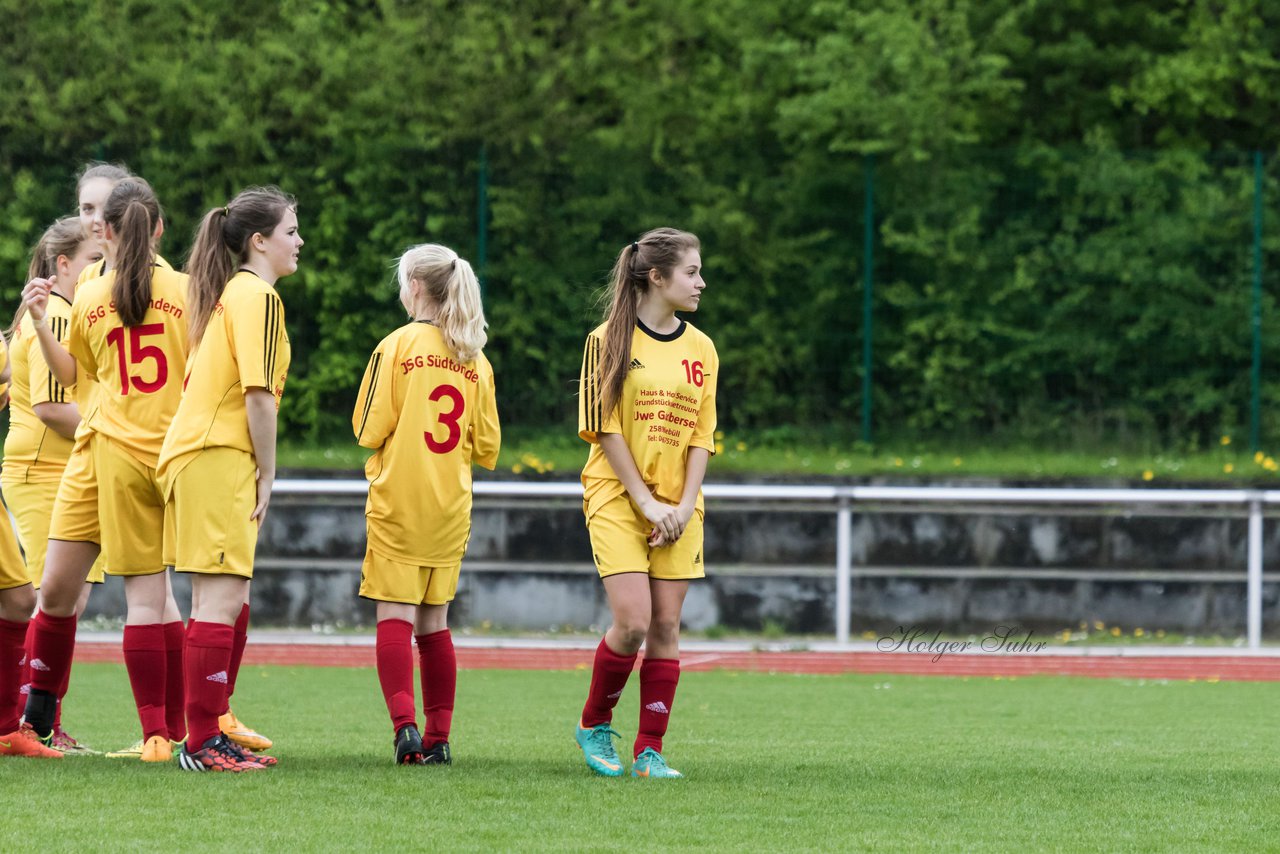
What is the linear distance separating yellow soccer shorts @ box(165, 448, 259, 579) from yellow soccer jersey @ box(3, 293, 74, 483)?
113 cm

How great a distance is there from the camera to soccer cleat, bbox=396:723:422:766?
6230 millimetres

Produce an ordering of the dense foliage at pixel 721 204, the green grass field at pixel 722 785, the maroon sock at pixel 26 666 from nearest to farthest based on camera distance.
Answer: the green grass field at pixel 722 785
the maroon sock at pixel 26 666
the dense foliage at pixel 721 204

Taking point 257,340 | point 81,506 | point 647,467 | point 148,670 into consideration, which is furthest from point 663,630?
point 81,506

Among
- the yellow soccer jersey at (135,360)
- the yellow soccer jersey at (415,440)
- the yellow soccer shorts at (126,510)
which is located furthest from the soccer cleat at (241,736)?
the yellow soccer jersey at (135,360)

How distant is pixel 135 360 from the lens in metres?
6.21

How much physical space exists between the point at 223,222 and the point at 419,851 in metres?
2.47

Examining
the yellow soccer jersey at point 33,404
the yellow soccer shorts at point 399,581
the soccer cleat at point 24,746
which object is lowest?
the soccer cleat at point 24,746

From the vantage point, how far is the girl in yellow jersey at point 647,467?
604cm

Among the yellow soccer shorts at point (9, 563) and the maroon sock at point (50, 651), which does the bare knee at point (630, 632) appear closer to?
the maroon sock at point (50, 651)

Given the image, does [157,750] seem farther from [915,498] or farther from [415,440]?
[915,498]

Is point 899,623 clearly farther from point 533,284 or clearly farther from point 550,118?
point 550,118

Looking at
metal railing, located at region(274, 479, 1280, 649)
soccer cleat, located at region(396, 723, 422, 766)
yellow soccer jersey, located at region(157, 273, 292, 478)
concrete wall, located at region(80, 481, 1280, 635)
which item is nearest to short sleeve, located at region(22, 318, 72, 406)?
yellow soccer jersey, located at region(157, 273, 292, 478)

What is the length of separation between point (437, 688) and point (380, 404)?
1.02m
